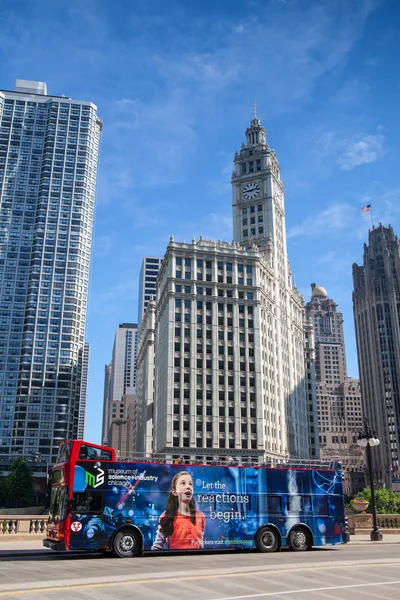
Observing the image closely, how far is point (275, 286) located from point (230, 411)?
102 ft

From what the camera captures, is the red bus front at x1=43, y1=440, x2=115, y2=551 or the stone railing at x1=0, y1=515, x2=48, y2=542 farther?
the stone railing at x1=0, y1=515, x2=48, y2=542

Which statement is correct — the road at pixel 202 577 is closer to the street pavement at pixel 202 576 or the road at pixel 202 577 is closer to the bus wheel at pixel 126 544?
the street pavement at pixel 202 576

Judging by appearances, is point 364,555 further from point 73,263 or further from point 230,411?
point 73,263

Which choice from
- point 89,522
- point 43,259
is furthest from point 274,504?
point 43,259

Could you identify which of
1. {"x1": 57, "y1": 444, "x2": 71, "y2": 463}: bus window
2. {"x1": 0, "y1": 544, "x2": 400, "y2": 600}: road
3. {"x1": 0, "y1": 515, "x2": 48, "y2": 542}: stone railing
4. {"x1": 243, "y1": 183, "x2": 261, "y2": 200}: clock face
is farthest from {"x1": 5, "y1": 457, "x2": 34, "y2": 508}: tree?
{"x1": 57, "y1": 444, "x2": 71, "y2": 463}: bus window

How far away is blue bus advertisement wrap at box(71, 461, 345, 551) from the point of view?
24250 mm

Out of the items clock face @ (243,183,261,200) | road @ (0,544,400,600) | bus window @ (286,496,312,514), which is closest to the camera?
road @ (0,544,400,600)

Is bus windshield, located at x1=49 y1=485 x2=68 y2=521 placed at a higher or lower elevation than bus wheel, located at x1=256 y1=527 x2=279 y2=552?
higher

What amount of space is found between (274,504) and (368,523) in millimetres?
17401

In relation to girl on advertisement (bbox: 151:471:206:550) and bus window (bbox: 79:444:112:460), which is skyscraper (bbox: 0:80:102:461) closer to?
girl on advertisement (bbox: 151:471:206:550)

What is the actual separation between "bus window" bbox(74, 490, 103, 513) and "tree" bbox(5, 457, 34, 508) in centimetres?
9426

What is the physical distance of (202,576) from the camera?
17.5m

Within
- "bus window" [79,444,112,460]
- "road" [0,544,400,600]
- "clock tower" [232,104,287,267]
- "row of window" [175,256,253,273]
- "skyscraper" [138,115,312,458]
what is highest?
"clock tower" [232,104,287,267]

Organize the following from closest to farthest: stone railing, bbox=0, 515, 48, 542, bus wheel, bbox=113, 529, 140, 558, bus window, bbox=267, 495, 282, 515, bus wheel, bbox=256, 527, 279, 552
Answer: bus wheel, bbox=113, 529, 140, 558, bus wheel, bbox=256, 527, 279, 552, bus window, bbox=267, 495, 282, 515, stone railing, bbox=0, 515, 48, 542
